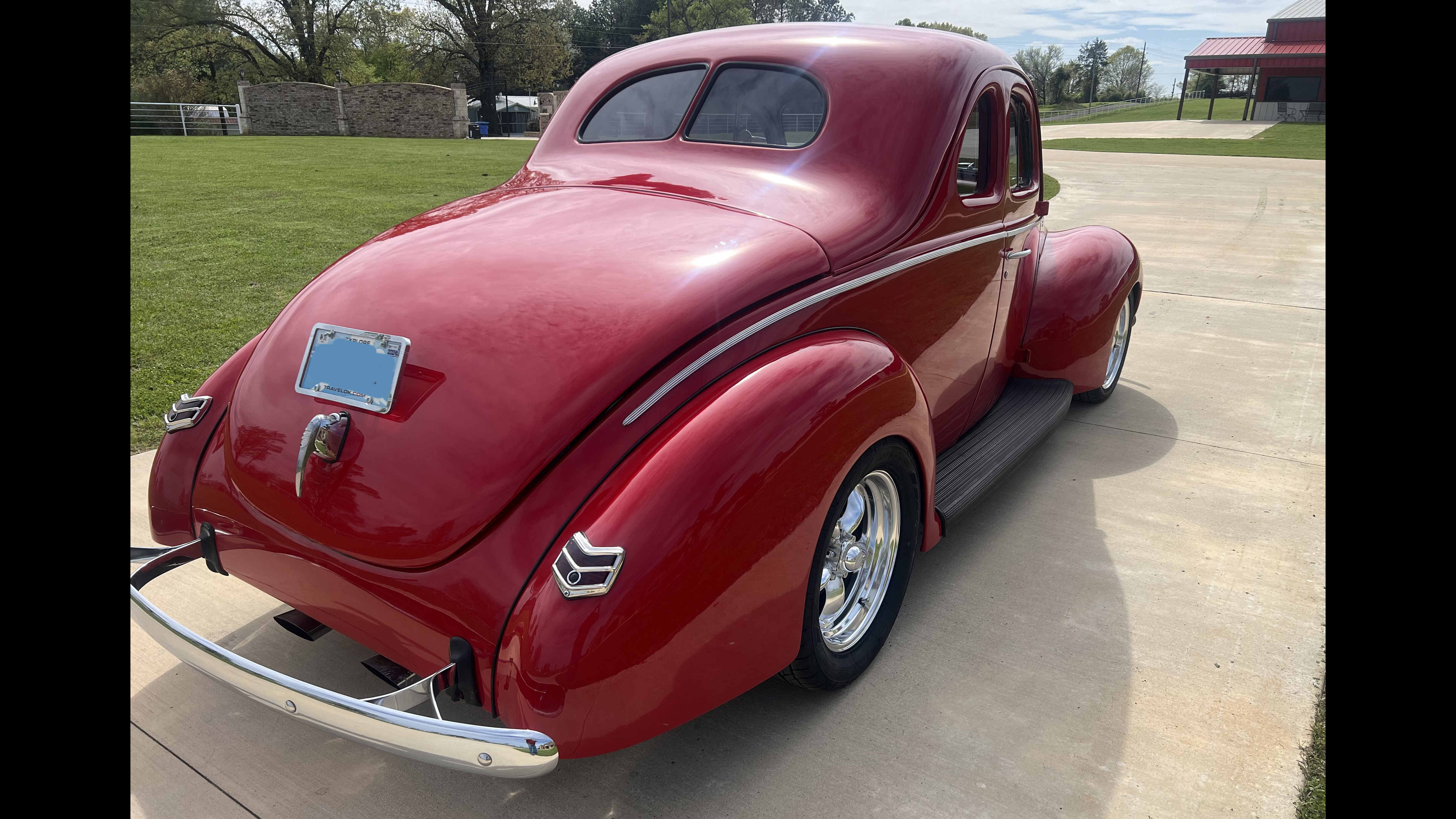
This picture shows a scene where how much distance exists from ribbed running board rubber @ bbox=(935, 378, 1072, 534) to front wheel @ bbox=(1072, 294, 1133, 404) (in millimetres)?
685

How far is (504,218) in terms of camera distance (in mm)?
2615

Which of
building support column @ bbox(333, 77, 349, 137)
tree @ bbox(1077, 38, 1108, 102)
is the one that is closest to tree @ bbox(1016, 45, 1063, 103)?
tree @ bbox(1077, 38, 1108, 102)

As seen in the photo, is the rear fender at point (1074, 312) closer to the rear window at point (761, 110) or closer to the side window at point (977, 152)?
the side window at point (977, 152)

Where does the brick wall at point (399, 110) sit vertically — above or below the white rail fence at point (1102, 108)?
below

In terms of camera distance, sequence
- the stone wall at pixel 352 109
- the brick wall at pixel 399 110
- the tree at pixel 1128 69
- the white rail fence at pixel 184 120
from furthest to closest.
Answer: the tree at pixel 1128 69, the brick wall at pixel 399 110, the stone wall at pixel 352 109, the white rail fence at pixel 184 120

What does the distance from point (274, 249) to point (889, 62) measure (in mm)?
7695

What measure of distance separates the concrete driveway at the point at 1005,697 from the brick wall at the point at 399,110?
29670 millimetres

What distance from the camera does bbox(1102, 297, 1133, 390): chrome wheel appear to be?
483cm

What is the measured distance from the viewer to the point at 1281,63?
4462cm

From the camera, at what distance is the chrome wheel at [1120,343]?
4.83 metres

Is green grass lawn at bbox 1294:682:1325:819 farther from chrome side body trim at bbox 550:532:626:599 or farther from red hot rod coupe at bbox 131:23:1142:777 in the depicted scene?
chrome side body trim at bbox 550:532:626:599

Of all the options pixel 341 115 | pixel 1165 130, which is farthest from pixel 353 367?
pixel 1165 130

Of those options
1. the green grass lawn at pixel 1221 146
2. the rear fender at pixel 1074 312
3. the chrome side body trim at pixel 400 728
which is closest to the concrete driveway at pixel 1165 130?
the green grass lawn at pixel 1221 146
